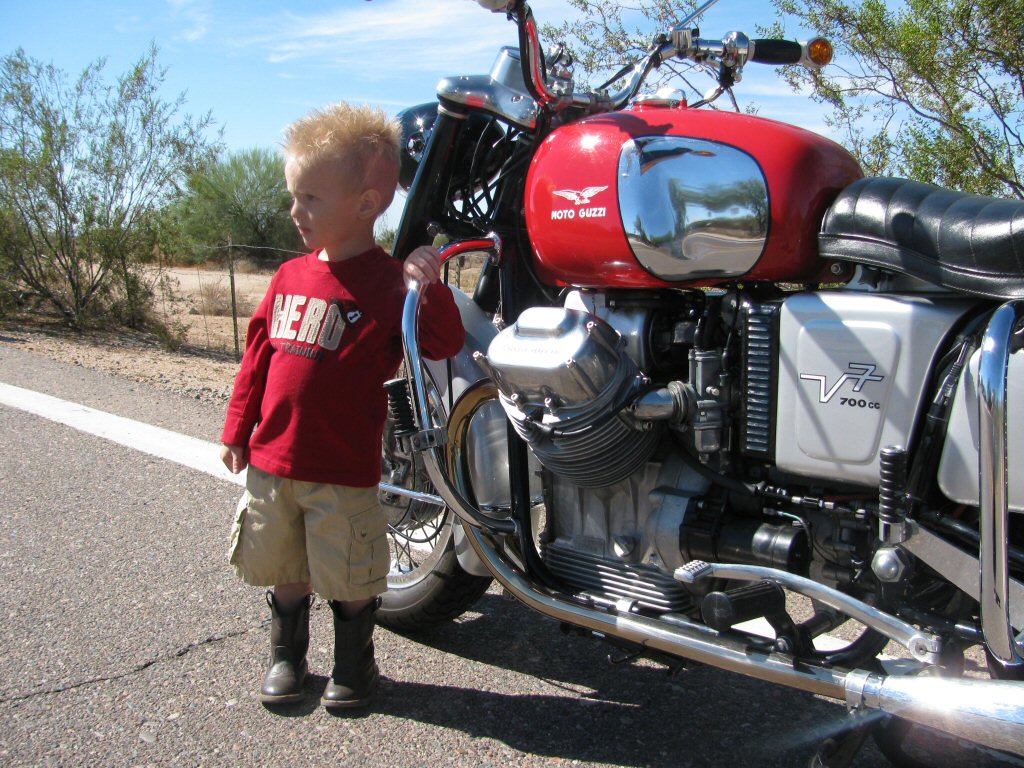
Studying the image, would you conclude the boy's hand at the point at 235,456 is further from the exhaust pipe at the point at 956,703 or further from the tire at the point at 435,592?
the exhaust pipe at the point at 956,703

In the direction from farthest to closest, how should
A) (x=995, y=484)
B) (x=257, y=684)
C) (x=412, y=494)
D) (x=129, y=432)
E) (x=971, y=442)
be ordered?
(x=129, y=432)
(x=412, y=494)
(x=257, y=684)
(x=971, y=442)
(x=995, y=484)

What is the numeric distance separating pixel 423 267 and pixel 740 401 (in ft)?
2.82

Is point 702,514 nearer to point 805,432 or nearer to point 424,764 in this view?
point 805,432

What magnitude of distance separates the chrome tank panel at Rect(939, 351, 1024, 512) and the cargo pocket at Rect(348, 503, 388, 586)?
1.47 meters

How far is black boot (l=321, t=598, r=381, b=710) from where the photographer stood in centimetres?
269

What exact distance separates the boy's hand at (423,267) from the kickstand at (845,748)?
1412 mm

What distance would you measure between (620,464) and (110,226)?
32.2 ft

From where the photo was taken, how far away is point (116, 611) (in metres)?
3.25

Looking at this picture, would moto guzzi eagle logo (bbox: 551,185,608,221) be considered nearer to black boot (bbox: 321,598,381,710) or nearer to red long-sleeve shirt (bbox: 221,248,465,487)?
red long-sleeve shirt (bbox: 221,248,465,487)

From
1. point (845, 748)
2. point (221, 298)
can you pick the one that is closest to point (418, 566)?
point (845, 748)

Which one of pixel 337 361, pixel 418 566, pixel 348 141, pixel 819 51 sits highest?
pixel 819 51

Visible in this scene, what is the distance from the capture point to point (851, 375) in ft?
6.67

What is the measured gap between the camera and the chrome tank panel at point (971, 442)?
6.07 ft

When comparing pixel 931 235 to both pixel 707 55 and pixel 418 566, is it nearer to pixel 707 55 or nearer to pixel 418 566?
pixel 707 55
